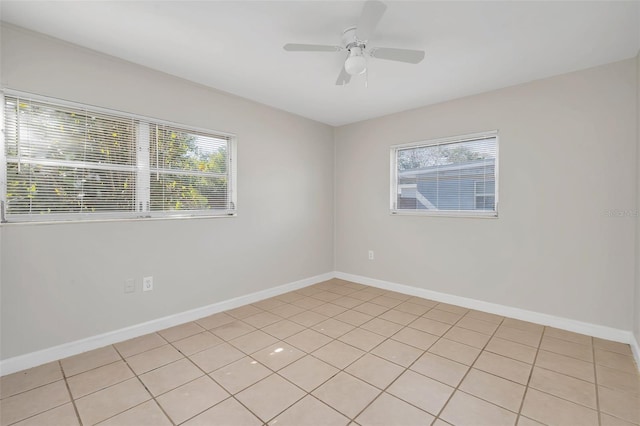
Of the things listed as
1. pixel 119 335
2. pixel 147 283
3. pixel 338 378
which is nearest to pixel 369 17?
pixel 338 378

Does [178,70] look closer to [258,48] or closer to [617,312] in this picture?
[258,48]

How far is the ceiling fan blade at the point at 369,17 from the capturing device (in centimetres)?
155

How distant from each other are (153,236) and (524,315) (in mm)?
3668

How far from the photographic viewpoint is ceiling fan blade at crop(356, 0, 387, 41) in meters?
1.55

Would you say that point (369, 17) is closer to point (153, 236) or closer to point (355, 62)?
point (355, 62)

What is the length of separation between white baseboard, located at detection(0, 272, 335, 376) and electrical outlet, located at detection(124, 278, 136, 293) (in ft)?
1.05

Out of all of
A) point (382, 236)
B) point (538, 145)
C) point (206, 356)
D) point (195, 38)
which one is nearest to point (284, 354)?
point (206, 356)

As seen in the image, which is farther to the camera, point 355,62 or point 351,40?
point 351,40

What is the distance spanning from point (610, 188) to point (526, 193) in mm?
593

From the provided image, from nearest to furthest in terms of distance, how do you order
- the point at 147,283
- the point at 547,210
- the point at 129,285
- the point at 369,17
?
1. the point at 369,17
2. the point at 129,285
3. the point at 147,283
4. the point at 547,210

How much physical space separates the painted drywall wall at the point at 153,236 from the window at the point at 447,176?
122 cm

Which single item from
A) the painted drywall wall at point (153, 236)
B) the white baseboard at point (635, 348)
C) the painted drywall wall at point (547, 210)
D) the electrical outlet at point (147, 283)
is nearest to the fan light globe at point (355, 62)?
the painted drywall wall at point (153, 236)

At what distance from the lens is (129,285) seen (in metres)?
2.56

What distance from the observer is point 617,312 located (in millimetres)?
2525
